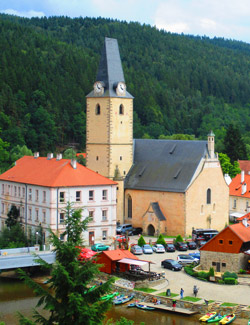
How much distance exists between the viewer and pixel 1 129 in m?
117

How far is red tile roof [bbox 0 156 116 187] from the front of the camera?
63.5 m

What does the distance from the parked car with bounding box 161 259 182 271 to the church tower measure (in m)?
18.6

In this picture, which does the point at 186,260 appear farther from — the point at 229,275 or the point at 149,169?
the point at 149,169

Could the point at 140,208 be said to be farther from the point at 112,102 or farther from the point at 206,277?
the point at 206,277

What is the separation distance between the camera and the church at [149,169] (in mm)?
71750

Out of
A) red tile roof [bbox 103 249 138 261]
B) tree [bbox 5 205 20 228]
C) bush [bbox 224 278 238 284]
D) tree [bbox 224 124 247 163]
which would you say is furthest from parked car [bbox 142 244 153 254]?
tree [bbox 224 124 247 163]

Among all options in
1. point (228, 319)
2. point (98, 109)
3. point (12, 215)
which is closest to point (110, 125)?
point (98, 109)

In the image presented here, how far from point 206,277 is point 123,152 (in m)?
26.2

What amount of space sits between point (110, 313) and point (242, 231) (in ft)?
51.6

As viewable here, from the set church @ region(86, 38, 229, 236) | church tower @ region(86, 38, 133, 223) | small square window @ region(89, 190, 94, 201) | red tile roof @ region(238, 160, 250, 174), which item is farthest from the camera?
red tile roof @ region(238, 160, 250, 174)

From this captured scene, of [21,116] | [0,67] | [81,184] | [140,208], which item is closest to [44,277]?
[81,184]

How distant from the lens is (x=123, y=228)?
72375 millimetres

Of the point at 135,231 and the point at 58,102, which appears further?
the point at 58,102

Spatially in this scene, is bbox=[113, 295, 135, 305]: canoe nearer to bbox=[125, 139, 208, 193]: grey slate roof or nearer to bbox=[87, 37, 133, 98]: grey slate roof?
bbox=[125, 139, 208, 193]: grey slate roof
